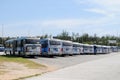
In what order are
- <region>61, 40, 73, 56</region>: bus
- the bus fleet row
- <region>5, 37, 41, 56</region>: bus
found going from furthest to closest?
<region>61, 40, 73, 56</region>: bus, the bus fleet row, <region>5, 37, 41, 56</region>: bus

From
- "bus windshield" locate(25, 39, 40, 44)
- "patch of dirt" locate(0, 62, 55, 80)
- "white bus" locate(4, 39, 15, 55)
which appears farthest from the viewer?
"white bus" locate(4, 39, 15, 55)

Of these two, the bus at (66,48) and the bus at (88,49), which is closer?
the bus at (66,48)

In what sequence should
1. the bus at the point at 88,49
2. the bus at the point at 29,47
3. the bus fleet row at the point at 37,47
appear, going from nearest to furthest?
the bus at the point at 29,47
the bus fleet row at the point at 37,47
the bus at the point at 88,49

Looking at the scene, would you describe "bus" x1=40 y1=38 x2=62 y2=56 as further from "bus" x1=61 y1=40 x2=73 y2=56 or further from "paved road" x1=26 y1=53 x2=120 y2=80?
"paved road" x1=26 y1=53 x2=120 y2=80

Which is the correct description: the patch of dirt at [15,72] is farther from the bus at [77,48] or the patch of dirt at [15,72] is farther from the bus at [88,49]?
the bus at [88,49]

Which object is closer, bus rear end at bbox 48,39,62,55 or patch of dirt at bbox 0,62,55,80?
patch of dirt at bbox 0,62,55,80

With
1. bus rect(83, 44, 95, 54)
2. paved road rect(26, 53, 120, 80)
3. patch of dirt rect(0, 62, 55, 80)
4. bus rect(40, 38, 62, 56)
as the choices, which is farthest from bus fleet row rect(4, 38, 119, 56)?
patch of dirt rect(0, 62, 55, 80)

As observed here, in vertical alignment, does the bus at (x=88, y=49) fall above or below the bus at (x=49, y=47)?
below

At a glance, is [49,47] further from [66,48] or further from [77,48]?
[77,48]

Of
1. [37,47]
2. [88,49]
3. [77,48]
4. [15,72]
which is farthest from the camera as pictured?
[88,49]

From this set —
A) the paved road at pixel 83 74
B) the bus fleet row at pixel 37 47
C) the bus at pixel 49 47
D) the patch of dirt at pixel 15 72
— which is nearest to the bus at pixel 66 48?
the bus fleet row at pixel 37 47

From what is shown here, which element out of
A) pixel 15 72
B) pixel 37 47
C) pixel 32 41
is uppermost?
pixel 32 41

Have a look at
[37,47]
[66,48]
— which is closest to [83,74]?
[37,47]

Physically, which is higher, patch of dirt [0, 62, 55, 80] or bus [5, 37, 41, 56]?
bus [5, 37, 41, 56]
